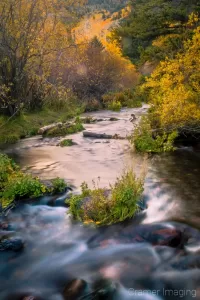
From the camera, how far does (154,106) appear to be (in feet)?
66.9

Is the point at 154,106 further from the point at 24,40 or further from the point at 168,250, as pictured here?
the point at 168,250

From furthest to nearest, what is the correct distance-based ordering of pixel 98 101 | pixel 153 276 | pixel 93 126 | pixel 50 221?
1. pixel 98 101
2. pixel 93 126
3. pixel 50 221
4. pixel 153 276

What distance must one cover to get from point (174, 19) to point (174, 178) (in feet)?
51.5

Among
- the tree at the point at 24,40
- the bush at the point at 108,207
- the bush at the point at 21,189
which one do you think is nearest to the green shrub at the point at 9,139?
the tree at the point at 24,40

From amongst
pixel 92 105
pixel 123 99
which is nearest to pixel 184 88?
pixel 92 105

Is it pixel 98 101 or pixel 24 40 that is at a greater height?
pixel 24 40

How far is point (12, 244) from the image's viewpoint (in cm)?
845

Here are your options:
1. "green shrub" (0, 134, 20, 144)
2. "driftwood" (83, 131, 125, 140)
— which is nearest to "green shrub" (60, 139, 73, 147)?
"driftwood" (83, 131, 125, 140)

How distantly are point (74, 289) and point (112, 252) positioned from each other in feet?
5.37

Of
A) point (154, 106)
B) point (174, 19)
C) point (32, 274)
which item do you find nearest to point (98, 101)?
point (174, 19)

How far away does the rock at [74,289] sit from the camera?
21.5ft

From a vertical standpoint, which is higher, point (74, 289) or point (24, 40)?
point (24, 40)

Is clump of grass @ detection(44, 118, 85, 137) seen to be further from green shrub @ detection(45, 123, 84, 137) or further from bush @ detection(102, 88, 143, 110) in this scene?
bush @ detection(102, 88, 143, 110)

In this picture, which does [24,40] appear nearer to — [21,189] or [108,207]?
[21,189]
